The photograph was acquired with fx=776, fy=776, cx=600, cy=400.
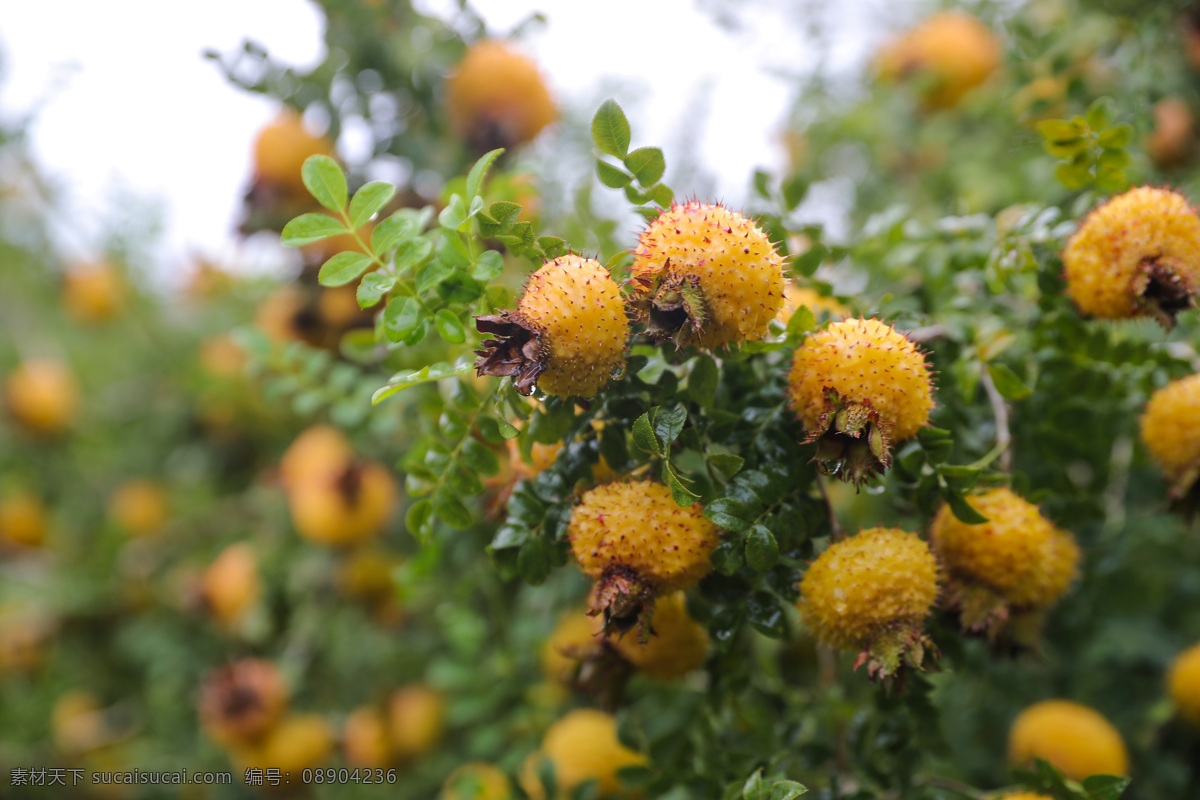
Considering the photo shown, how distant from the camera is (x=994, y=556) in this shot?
2.54 ft

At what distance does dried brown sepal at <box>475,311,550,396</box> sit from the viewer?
65cm

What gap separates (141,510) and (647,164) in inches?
79.3

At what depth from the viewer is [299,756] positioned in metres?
1.65

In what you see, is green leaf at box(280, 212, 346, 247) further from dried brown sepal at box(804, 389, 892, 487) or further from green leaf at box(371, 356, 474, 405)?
dried brown sepal at box(804, 389, 892, 487)

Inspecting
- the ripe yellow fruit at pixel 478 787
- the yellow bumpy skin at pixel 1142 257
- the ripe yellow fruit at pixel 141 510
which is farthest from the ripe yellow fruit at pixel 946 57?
the ripe yellow fruit at pixel 141 510

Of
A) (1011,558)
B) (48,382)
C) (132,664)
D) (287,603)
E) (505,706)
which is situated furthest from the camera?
(48,382)

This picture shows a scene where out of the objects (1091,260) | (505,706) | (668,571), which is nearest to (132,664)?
(505,706)

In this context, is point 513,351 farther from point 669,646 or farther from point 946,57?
point 946,57

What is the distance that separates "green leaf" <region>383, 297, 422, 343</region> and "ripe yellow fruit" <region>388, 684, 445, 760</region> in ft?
4.04

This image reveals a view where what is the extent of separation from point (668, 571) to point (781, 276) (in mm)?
276

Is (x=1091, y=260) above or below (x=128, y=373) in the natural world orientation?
Result: above

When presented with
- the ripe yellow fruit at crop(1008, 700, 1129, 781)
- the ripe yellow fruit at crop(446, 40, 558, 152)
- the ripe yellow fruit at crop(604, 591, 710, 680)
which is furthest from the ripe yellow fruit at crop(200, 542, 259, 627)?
the ripe yellow fruit at crop(1008, 700, 1129, 781)

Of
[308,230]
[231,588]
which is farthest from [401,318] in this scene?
[231,588]

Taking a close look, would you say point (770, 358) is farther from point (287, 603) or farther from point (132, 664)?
point (132, 664)
